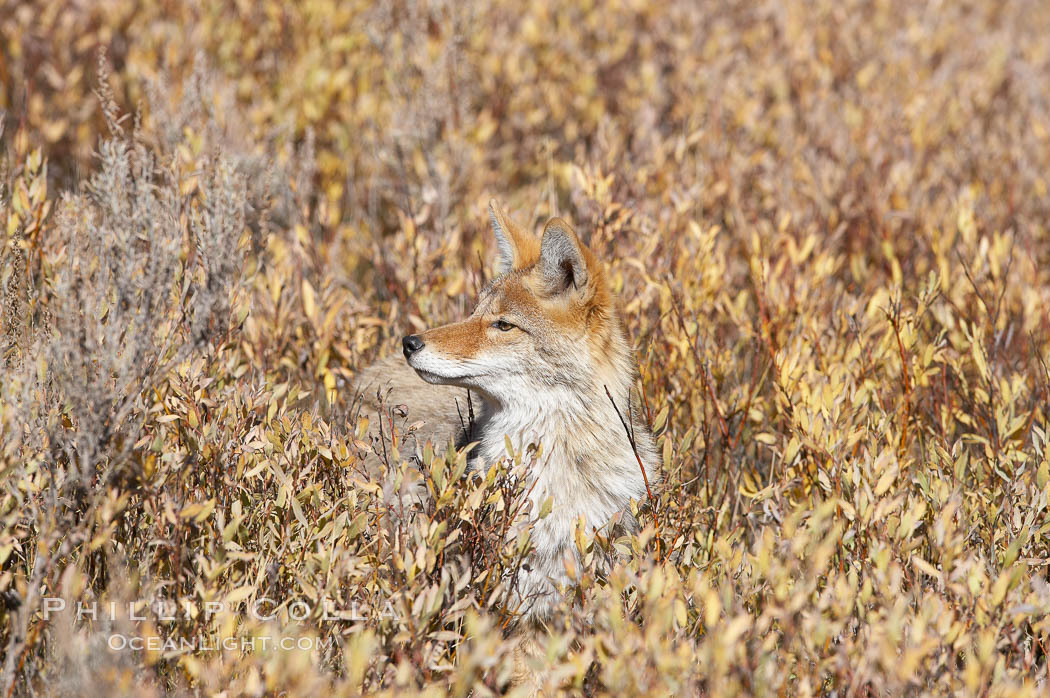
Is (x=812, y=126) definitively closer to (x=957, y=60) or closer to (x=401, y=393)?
(x=957, y=60)

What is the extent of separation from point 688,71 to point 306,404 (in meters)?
4.74

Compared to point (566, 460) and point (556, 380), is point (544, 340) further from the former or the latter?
point (566, 460)

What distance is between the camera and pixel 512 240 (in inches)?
164

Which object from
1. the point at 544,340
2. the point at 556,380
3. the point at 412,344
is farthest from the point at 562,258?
the point at 412,344

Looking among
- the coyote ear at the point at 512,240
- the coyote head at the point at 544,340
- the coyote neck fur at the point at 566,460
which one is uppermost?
the coyote ear at the point at 512,240

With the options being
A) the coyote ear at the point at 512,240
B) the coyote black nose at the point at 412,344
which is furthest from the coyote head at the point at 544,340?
the coyote ear at the point at 512,240

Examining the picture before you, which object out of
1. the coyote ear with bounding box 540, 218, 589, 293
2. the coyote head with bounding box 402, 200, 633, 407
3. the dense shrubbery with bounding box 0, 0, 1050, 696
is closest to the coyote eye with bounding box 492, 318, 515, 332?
the coyote head with bounding box 402, 200, 633, 407

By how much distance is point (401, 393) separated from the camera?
14.2 feet

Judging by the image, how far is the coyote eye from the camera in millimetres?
3770

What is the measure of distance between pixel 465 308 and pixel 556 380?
1.39 meters

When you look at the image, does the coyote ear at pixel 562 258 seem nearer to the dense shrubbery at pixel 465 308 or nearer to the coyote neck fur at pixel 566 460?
the coyote neck fur at pixel 566 460

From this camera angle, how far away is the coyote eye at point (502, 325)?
3770 mm

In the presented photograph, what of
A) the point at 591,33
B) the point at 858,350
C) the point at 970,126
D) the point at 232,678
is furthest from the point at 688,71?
the point at 232,678

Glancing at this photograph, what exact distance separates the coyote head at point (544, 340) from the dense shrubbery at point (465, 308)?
1.23ft
